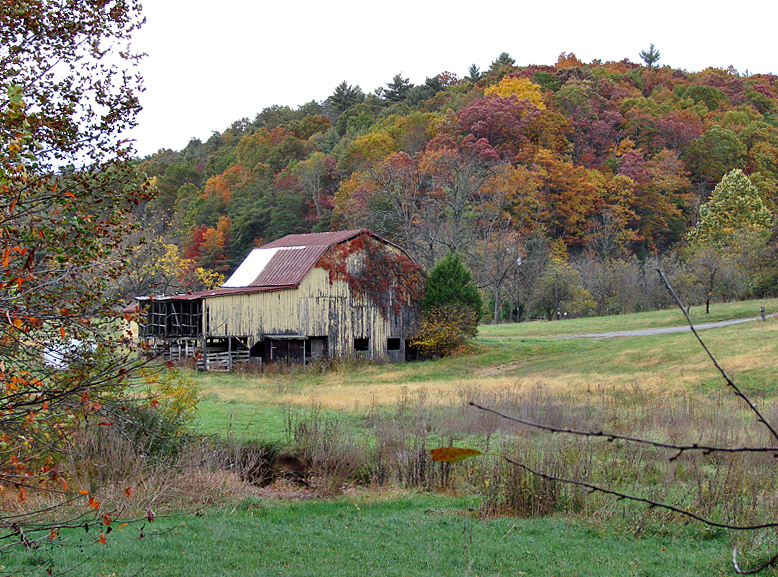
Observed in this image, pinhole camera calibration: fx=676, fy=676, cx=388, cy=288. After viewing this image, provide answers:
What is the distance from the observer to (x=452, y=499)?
34.5 feet

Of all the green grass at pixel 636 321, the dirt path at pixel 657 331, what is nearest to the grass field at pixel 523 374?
the green grass at pixel 636 321

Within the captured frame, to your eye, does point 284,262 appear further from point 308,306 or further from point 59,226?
point 59,226

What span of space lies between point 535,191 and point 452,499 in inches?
2086

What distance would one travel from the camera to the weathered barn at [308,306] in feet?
114

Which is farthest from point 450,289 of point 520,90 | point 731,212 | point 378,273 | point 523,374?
point 520,90

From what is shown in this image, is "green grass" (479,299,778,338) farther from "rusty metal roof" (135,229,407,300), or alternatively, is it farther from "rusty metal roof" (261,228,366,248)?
"rusty metal roof" (135,229,407,300)

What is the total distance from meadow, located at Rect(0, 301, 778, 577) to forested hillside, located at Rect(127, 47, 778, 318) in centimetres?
3217

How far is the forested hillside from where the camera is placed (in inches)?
2069

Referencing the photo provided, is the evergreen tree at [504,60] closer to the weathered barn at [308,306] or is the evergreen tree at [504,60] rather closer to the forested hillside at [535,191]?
the forested hillside at [535,191]

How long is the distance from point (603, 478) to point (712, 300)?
44920 millimetres

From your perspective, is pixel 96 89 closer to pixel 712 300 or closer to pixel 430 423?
Answer: pixel 430 423

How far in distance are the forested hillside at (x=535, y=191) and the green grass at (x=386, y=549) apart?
37.7 meters

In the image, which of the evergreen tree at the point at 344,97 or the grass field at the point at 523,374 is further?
the evergreen tree at the point at 344,97

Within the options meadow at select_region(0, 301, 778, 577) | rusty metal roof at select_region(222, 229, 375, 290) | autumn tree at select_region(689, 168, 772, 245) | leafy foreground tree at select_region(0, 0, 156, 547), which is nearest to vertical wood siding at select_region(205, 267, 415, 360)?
rusty metal roof at select_region(222, 229, 375, 290)
